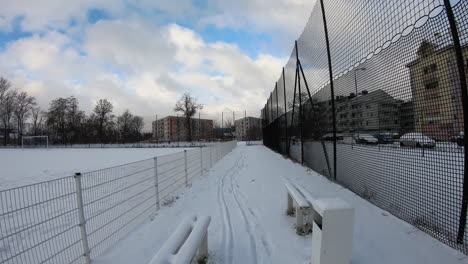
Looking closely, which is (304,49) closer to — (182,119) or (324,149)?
(324,149)

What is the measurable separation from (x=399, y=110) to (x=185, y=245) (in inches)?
130

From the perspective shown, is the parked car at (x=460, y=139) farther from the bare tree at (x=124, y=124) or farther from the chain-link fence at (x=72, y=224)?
the bare tree at (x=124, y=124)

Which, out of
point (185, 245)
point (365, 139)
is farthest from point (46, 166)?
point (365, 139)

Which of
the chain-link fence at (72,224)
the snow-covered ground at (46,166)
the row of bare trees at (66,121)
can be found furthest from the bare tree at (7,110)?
the chain-link fence at (72,224)

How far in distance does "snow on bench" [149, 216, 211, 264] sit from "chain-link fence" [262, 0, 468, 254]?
2574 mm

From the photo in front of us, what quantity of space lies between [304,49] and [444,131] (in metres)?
5.58

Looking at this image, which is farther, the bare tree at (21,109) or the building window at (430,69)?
the bare tree at (21,109)

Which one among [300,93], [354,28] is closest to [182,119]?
[300,93]

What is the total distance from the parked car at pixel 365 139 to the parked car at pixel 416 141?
69 cm

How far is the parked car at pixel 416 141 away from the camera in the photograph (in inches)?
125

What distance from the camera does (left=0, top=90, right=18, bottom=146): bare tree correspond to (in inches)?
1964

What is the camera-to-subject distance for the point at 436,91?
9.50 feet

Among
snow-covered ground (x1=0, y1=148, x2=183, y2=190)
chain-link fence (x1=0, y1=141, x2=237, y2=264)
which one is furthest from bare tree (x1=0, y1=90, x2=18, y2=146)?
chain-link fence (x1=0, y1=141, x2=237, y2=264)

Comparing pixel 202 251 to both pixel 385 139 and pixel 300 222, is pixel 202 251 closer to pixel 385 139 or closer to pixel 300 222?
pixel 300 222
